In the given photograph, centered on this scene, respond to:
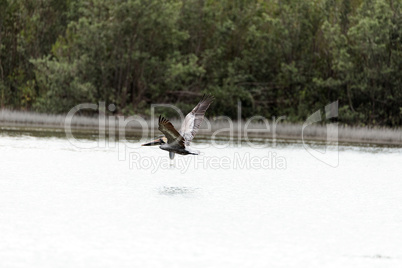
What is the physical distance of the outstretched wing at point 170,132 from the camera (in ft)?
37.6

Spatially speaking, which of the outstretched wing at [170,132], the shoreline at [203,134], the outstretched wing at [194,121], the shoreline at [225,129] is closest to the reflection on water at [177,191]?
the outstretched wing at [170,132]

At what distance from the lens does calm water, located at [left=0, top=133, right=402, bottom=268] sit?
7617 mm

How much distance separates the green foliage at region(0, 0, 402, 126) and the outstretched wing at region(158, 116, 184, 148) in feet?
67.1

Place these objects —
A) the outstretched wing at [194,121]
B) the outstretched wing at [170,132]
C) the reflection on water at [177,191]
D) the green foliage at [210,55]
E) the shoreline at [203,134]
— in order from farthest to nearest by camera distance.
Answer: the green foliage at [210,55]
the shoreline at [203,134]
the outstretched wing at [194,121]
the reflection on water at [177,191]
the outstretched wing at [170,132]

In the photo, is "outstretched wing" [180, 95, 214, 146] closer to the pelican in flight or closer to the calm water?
the pelican in flight

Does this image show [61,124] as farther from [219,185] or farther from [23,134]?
[219,185]

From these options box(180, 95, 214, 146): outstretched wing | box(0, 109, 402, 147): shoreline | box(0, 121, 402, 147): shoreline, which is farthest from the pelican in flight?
box(0, 109, 402, 147): shoreline

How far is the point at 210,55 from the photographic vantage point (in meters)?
35.4

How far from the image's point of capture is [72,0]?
3803 centimetres

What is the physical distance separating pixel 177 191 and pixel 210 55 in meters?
23.7

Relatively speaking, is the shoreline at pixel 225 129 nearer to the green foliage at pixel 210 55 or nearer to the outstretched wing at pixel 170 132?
the green foliage at pixel 210 55

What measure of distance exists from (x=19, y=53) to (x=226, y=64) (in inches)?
422

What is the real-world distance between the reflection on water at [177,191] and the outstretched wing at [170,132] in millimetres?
822

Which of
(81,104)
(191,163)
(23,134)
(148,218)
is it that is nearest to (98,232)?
(148,218)
